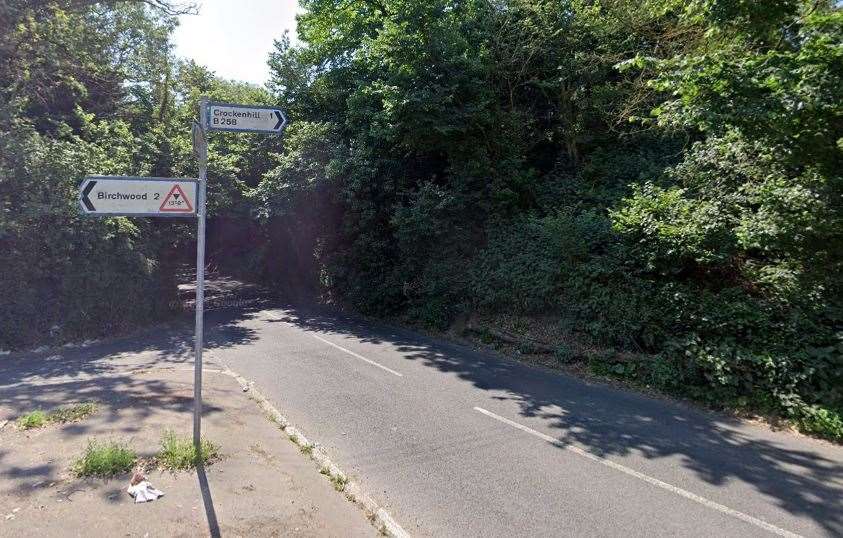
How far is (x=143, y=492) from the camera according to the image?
363 centimetres

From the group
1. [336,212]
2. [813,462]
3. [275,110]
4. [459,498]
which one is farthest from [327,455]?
[336,212]

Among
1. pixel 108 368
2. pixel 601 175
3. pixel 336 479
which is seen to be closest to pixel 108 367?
pixel 108 368

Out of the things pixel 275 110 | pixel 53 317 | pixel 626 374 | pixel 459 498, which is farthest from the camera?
pixel 53 317

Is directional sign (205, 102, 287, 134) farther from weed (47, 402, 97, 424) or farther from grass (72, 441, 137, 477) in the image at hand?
weed (47, 402, 97, 424)

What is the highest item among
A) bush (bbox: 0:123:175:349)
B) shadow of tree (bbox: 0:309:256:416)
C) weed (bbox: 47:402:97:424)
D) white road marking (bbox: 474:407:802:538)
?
bush (bbox: 0:123:175:349)

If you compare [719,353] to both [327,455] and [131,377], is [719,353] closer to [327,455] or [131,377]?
[327,455]

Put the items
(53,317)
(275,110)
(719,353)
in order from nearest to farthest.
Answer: (275,110) < (719,353) < (53,317)

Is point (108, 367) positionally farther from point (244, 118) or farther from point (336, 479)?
point (244, 118)

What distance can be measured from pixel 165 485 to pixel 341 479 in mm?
1493

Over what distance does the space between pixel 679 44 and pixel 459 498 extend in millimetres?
12670

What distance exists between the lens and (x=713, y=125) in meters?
6.84

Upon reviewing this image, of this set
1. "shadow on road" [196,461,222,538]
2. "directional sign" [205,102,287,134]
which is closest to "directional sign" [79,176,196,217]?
"directional sign" [205,102,287,134]

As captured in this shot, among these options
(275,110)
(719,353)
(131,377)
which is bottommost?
(131,377)

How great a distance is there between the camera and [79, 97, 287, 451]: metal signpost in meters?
3.97
